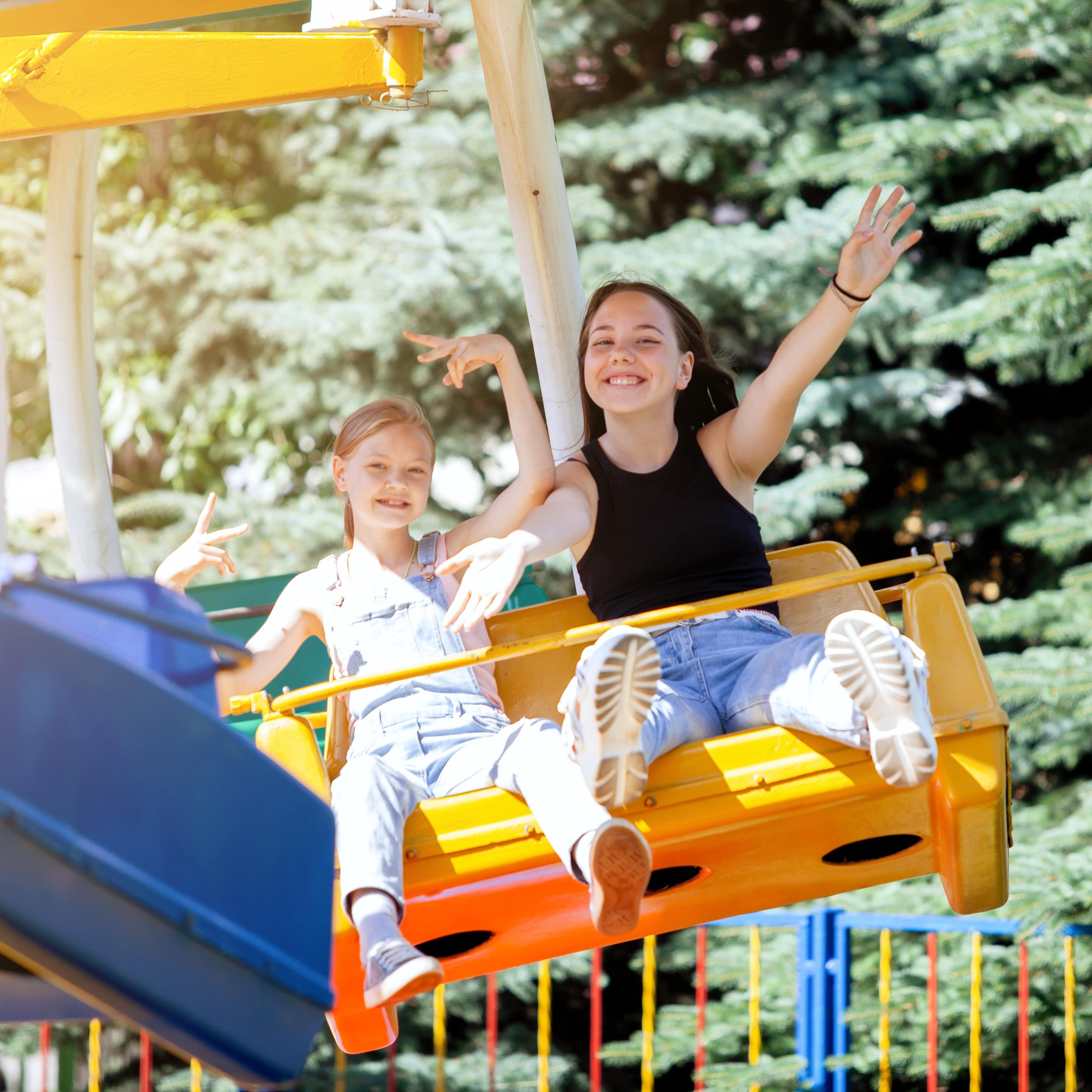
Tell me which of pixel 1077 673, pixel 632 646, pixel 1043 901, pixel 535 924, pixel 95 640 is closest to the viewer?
pixel 95 640

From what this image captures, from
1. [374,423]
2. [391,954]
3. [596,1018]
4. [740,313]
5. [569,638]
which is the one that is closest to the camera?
[391,954]

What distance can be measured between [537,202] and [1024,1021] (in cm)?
330

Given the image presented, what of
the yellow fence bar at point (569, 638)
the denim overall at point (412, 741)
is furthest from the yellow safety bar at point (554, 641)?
the denim overall at point (412, 741)

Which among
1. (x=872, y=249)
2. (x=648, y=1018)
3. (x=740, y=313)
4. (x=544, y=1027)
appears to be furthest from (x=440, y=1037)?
(x=872, y=249)

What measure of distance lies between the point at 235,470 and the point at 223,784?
555 cm

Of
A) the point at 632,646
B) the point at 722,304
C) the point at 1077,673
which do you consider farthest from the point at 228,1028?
the point at 722,304

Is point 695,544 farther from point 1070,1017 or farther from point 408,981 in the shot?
point 1070,1017

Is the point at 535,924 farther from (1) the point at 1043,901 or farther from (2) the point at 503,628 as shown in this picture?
(1) the point at 1043,901

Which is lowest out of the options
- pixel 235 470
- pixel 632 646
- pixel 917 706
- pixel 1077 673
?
pixel 1077 673

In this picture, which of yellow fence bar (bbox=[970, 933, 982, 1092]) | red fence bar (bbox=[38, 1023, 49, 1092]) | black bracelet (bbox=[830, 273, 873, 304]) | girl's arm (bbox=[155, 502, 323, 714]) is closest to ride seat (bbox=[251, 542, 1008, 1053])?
black bracelet (bbox=[830, 273, 873, 304])

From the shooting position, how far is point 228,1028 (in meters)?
1.48

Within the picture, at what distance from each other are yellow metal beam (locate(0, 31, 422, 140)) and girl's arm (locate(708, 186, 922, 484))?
0.97m

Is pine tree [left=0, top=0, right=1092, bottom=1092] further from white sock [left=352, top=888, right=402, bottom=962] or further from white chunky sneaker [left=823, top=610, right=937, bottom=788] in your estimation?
white sock [left=352, top=888, right=402, bottom=962]

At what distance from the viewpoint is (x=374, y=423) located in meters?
2.89
